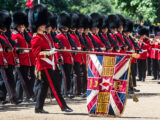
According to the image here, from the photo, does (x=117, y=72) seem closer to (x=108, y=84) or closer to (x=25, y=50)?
(x=108, y=84)

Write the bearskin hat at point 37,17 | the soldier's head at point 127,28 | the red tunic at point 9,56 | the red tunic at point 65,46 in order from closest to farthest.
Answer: the bearskin hat at point 37,17
the red tunic at point 9,56
the red tunic at point 65,46
the soldier's head at point 127,28

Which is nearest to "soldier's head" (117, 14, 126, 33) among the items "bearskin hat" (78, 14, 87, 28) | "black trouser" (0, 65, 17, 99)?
"bearskin hat" (78, 14, 87, 28)

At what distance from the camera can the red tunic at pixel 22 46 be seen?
1120 cm

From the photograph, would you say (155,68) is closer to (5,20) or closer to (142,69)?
(142,69)

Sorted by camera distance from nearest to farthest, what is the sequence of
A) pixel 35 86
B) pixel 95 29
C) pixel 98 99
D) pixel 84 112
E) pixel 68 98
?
pixel 98 99, pixel 84 112, pixel 35 86, pixel 68 98, pixel 95 29

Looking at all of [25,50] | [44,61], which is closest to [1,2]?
[25,50]

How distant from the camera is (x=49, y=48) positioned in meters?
9.21

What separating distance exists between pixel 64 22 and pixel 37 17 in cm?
320

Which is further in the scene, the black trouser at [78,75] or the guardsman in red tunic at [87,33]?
the guardsman in red tunic at [87,33]

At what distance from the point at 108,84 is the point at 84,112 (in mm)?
928

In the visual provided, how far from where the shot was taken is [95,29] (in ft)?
44.0

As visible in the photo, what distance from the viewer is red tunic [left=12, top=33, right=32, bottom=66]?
11195 millimetres

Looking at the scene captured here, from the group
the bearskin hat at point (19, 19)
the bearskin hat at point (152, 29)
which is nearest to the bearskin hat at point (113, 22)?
the bearskin hat at point (19, 19)

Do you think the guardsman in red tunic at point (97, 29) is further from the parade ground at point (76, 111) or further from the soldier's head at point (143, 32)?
the soldier's head at point (143, 32)
